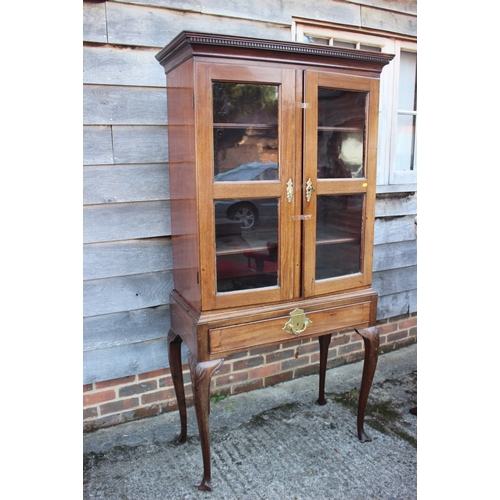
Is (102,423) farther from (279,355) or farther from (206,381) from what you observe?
(279,355)

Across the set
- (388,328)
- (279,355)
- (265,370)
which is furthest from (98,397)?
(388,328)

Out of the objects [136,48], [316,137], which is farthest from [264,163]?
[136,48]

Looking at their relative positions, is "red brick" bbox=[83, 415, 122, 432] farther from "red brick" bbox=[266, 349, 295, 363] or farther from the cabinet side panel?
"red brick" bbox=[266, 349, 295, 363]

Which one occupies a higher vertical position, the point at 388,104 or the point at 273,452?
the point at 388,104

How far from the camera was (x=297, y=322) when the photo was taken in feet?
6.07

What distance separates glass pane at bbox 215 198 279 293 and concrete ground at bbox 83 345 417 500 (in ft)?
2.92

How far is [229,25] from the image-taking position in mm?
2174

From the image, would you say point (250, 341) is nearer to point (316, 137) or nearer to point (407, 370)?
point (316, 137)

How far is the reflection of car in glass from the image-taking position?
1.66 m

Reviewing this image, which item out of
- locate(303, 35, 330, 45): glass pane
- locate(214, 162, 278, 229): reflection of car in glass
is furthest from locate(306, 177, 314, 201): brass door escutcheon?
locate(303, 35, 330, 45): glass pane

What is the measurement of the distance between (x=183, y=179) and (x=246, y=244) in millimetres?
377

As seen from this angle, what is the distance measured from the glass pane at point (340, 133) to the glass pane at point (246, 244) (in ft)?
1.05
